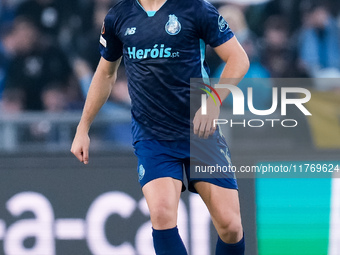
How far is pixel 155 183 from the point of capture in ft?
11.3

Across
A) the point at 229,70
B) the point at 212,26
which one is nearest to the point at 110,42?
the point at 212,26

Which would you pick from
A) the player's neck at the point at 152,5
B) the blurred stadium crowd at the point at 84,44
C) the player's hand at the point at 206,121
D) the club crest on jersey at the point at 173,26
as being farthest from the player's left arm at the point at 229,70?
the blurred stadium crowd at the point at 84,44

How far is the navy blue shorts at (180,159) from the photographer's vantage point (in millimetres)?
3498

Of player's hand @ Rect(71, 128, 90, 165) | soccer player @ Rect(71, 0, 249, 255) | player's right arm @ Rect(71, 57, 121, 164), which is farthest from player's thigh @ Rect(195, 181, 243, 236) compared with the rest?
player's right arm @ Rect(71, 57, 121, 164)

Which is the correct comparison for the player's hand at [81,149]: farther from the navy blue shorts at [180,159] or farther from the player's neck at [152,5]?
the player's neck at [152,5]

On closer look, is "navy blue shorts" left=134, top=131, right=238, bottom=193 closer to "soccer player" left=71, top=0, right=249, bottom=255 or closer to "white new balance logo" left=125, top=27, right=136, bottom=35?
"soccer player" left=71, top=0, right=249, bottom=255

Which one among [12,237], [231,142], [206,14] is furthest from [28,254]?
[206,14]

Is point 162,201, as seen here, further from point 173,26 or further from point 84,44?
point 84,44

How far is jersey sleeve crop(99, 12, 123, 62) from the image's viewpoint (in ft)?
12.1

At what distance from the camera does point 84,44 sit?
6230 mm

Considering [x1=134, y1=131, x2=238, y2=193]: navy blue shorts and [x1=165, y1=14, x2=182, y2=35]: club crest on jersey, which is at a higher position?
[x1=165, y1=14, x2=182, y2=35]: club crest on jersey

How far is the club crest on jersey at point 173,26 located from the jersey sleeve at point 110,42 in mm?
352

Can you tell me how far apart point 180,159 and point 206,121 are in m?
0.36

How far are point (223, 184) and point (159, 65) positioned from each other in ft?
2.46
